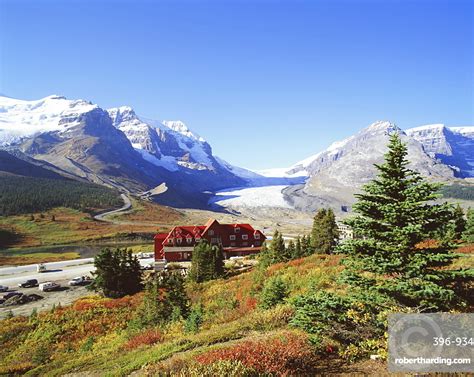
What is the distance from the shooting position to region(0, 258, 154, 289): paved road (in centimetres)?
6058

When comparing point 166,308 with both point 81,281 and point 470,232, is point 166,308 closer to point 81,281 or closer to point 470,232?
point 81,281

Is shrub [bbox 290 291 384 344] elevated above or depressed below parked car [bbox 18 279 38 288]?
above

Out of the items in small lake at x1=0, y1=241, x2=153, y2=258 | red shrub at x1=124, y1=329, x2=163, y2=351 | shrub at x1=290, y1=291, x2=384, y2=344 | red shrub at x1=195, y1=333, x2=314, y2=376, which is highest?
shrub at x1=290, y1=291, x2=384, y2=344

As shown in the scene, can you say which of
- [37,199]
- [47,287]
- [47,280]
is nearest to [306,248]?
[47,287]

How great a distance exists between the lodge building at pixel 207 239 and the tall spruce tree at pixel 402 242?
198 ft

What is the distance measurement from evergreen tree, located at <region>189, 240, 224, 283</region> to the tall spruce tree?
110 feet

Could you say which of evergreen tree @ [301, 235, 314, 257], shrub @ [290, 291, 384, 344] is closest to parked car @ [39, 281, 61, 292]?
evergreen tree @ [301, 235, 314, 257]

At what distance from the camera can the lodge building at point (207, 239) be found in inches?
2980

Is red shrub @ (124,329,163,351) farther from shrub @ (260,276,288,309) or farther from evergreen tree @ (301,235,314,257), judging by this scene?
evergreen tree @ (301,235,314,257)

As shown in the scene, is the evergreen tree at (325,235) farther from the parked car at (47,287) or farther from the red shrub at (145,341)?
the parked car at (47,287)

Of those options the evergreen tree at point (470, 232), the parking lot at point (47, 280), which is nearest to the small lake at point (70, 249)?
the parking lot at point (47, 280)

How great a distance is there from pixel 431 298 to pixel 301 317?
412 cm

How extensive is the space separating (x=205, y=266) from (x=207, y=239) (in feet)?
117

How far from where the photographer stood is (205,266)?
146 ft
